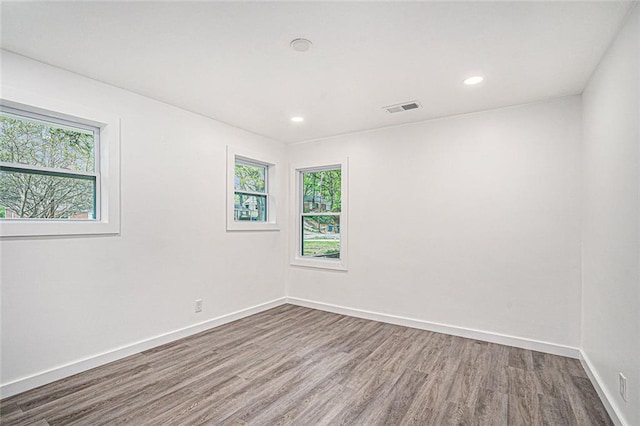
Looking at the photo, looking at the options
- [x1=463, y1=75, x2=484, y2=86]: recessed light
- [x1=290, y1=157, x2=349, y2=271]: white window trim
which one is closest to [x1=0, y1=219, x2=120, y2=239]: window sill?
[x1=290, y1=157, x2=349, y2=271]: white window trim

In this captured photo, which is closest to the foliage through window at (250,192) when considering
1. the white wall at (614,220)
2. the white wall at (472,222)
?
the white wall at (472,222)

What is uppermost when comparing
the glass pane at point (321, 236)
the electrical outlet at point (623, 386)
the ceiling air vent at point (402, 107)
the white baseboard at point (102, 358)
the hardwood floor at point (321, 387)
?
the ceiling air vent at point (402, 107)

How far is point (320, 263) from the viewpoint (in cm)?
477

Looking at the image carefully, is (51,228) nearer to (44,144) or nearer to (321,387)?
(44,144)

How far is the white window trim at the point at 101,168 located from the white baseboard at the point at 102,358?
1.05m

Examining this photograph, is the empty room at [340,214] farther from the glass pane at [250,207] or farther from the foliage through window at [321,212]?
the foliage through window at [321,212]

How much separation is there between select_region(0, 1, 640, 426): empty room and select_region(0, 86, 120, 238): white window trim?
2 cm

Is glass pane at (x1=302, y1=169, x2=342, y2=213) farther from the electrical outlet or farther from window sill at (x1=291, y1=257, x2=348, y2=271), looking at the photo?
the electrical outlet

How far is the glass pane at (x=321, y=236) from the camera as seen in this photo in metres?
4.81

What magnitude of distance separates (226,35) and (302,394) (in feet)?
8.38

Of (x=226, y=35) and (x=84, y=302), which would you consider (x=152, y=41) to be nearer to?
(x=226, y=35)

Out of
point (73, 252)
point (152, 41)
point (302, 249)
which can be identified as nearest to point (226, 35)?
point (152, 41)

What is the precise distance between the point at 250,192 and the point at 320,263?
140cm

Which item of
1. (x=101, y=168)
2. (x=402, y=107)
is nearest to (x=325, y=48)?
(x=402, y=107)
